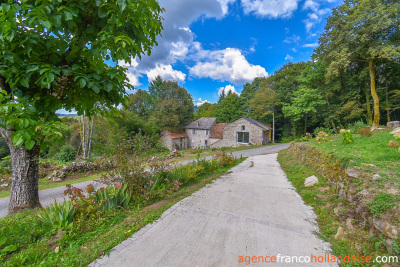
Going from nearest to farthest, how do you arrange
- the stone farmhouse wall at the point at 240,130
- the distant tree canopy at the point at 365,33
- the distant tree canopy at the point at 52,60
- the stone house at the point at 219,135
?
the distant tree canopy at the point at 52,60 → the distant tree canopy at the point at 365,33 → the stone farmhouse wall at the point at 240,130 → the stone house at the point at 219,135

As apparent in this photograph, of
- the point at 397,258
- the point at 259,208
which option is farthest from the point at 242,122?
the point at 397,258

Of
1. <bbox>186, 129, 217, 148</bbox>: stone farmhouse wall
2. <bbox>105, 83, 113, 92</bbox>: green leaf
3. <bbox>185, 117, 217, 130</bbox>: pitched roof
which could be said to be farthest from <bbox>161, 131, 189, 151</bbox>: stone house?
<bbox>105, 83, 113, 92</bbox>: green leaf

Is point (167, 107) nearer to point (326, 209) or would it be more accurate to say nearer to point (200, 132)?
point (200, 132)

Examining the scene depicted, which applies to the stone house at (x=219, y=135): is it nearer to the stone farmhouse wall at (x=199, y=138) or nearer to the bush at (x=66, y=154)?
the stone farmhouse wall at (x=199, y=138)

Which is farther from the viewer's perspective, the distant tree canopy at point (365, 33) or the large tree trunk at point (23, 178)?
the distant tree canopy at point (365, 33)

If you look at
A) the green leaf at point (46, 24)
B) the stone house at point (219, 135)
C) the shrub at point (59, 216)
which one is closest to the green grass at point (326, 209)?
the shrub at point (59, 216)

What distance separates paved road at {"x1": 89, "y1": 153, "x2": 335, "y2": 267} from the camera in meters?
2.17

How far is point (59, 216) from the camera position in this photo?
255cm

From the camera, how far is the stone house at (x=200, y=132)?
2670cm

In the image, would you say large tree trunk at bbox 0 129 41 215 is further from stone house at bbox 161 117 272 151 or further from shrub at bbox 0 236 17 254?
stone house at bbox 161 117 272 151

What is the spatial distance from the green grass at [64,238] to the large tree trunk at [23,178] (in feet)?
0.64

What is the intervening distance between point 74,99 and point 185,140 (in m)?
25.5

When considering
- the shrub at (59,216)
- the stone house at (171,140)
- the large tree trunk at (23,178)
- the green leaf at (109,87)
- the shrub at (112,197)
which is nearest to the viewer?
the green leaf at (109,87)

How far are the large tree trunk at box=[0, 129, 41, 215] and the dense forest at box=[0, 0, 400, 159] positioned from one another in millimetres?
1087
